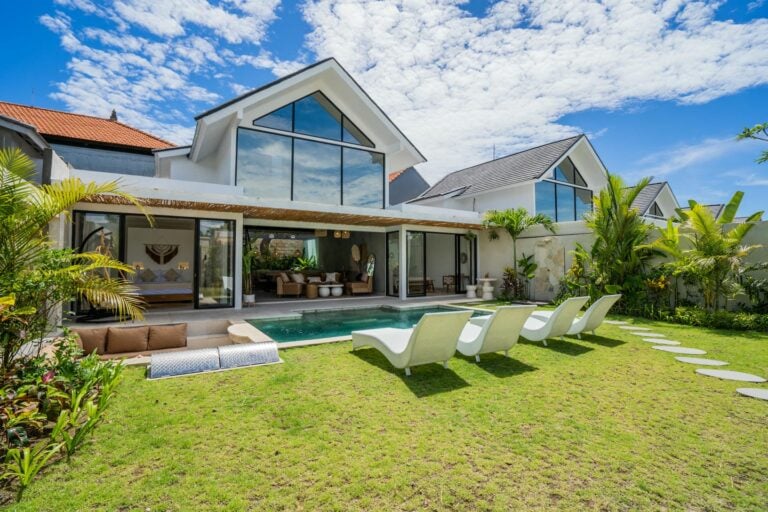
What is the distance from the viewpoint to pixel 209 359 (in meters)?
6.12

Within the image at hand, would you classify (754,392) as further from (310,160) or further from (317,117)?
(317,117)

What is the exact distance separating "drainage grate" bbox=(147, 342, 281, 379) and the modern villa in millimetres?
5519

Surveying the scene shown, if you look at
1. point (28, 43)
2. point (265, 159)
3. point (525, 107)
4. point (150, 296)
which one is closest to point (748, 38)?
point (525, 107)

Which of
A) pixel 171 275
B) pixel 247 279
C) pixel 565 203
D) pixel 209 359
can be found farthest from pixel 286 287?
pixel 565 203

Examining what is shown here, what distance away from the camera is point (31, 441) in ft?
12.3

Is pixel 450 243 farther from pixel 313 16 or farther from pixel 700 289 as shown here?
pixel 313 16

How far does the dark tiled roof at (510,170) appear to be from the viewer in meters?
19.1

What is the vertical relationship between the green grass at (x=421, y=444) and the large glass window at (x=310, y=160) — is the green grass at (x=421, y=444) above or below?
below

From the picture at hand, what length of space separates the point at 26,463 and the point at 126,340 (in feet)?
16.4

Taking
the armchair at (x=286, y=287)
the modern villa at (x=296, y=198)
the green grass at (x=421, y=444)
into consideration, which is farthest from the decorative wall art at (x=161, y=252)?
the green grass at (x=421, y=444)

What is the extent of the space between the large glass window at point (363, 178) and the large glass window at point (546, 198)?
819 centimetres

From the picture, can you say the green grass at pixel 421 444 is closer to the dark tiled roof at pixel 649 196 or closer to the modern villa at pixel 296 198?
the modern villa at pixel 296 198

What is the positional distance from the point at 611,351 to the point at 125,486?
314 inches

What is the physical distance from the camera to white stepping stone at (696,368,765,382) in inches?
223
